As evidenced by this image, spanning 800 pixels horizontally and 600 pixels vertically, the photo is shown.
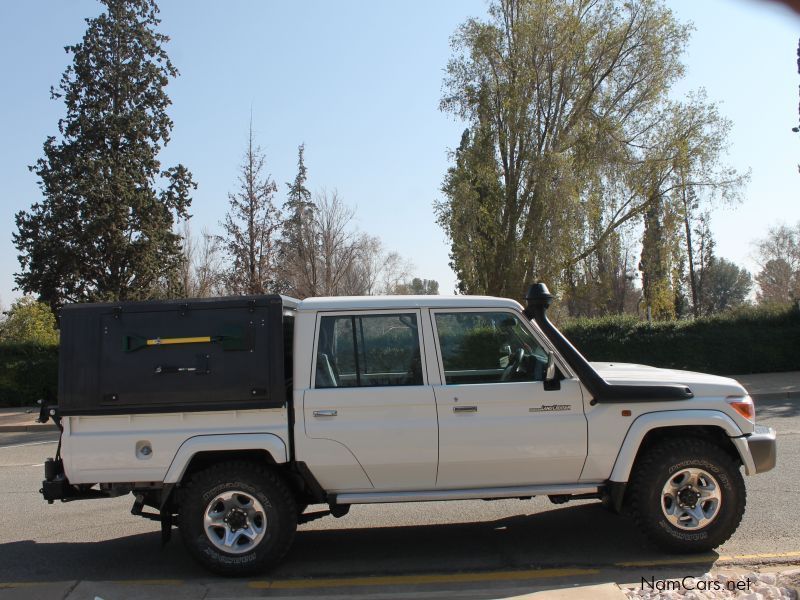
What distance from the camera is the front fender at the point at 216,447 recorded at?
16.9ft

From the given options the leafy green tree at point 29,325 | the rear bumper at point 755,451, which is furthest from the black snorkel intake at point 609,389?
the leafy green tree at point 29,325

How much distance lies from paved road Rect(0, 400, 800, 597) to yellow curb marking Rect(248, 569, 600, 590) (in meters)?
0.11

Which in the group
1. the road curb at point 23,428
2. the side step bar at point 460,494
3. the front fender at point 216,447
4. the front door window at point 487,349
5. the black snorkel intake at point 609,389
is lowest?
the road curb at point 23,428

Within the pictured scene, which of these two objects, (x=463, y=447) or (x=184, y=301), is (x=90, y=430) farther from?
(x=463, y=447)

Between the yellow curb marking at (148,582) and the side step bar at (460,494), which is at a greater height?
the side step bar at (460,494)

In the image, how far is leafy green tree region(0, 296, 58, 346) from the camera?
71.5 ft

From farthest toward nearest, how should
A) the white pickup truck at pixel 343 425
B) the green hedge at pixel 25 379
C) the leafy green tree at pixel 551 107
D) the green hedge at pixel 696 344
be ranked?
1. the leafy green tree at pixel 551 107
2. the green hedge at pixel 696 344
3. the green hedge at pixel 25 379
4. the white pickup truck at pixel 343 425

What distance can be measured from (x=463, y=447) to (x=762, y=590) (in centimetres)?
204

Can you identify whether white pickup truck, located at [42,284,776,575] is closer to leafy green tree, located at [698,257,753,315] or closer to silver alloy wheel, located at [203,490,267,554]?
silver alloy wheel, located at [203,490,267,554]

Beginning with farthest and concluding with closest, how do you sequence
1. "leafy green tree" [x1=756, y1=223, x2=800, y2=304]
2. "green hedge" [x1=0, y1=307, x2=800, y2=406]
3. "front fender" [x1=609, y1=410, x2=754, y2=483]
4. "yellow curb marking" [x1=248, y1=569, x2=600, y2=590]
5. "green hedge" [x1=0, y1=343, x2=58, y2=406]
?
1. "leafy green tree" [x1=756, y1=223, x2=800, y2=304]
2. "green hedge" [x1=0, y1=307, x2=800, y2=406]
3. "green hedge" [x1=0, y1=343, x2=58, y2=406]
4. "front fender" [x1=609, y1=410, x2=754, y2=483]
5. "yellow curb marking" [x1=248, y1=569, x2=600, y2=590]

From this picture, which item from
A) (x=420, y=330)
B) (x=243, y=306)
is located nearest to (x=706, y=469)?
(x=420, y=330)

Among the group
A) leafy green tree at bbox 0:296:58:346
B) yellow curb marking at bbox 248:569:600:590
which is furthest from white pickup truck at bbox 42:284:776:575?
leafy green tree at bbox 0:296:58:346

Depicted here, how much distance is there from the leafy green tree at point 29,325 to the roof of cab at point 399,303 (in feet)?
60.3

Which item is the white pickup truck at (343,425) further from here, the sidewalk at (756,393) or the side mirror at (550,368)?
the sidewalk at (756,393)
